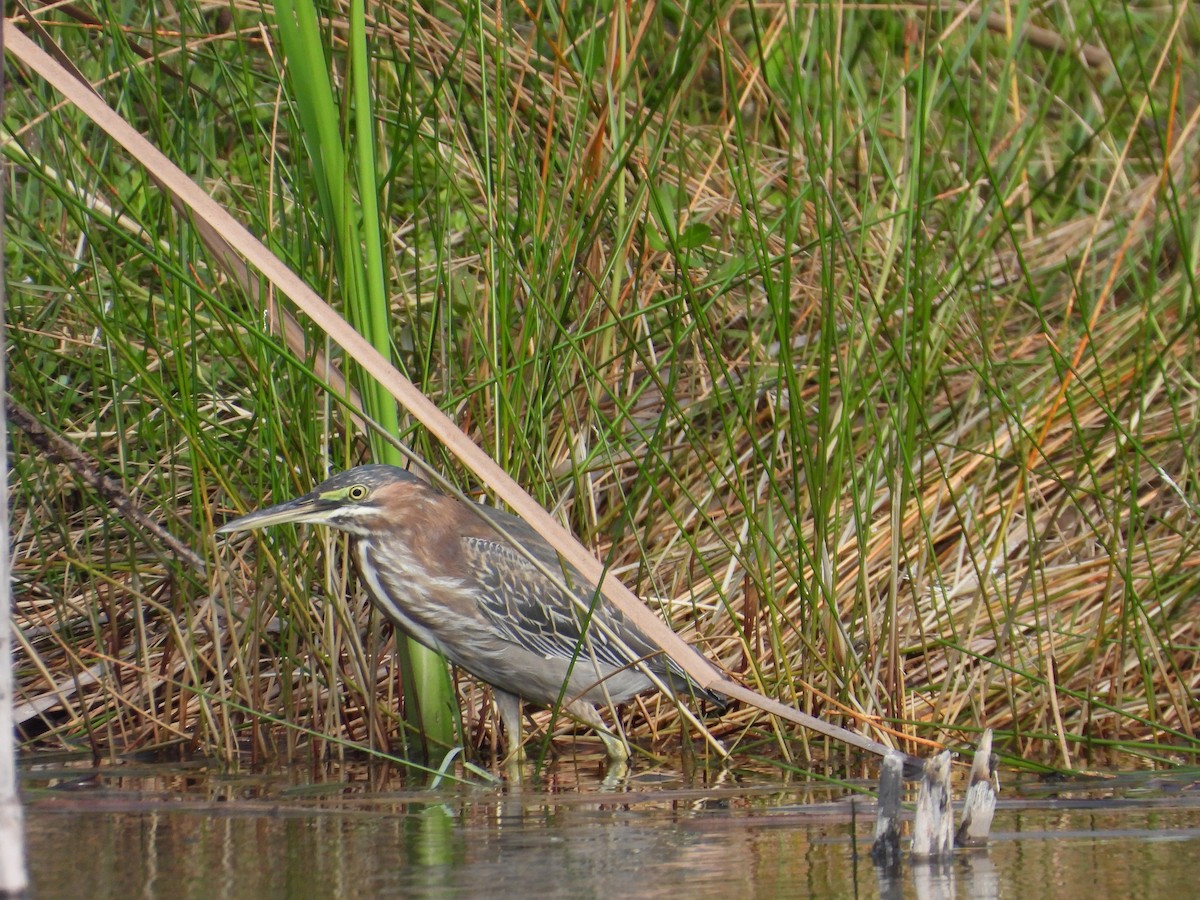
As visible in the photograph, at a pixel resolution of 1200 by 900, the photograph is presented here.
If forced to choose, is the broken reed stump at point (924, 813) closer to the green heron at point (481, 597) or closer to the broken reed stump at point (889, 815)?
the broken reed stump at point (889, 815)

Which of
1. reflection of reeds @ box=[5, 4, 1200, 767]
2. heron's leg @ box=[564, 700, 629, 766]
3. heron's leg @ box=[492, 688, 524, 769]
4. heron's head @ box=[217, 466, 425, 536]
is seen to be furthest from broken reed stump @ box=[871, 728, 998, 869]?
heron's head @ box=[217, 466, 425, 536]

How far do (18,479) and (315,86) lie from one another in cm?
179

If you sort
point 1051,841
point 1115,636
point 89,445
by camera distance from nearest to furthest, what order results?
point 1051,841, point 1115,636, point 89,445

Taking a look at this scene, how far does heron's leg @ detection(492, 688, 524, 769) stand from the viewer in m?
4.36

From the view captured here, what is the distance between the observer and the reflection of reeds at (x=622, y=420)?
4.06m

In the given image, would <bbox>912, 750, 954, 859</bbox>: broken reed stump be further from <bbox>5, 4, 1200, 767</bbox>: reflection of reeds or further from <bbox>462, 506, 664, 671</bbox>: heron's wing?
<bbox>462, 506, 664, 671</bbox>: heron's wing

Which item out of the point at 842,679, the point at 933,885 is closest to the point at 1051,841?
the point at 933,885

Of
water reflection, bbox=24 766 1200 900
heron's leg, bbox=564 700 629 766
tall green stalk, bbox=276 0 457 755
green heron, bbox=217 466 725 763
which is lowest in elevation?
water reflection, bbox=24 766 1200 900

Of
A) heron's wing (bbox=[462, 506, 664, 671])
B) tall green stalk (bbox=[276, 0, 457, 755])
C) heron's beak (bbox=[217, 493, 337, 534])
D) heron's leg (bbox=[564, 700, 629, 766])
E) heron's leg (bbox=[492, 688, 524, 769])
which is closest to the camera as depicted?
tall green stalk (bbox=[276, 0, 457, 755])

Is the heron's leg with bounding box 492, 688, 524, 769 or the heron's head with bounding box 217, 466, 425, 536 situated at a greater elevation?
the heron's head with bounding box 217, 466, 425, 536

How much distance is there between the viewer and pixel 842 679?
4016mm

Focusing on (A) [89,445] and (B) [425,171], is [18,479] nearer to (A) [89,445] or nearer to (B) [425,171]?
(A) [89,445]

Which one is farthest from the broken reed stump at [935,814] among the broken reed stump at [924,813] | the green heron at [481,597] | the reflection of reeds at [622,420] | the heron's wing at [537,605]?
the heron's wing at [537,605]

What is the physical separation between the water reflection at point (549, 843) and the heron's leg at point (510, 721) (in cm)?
51
